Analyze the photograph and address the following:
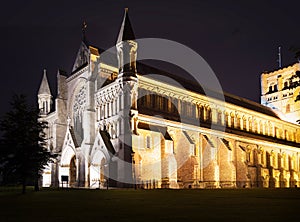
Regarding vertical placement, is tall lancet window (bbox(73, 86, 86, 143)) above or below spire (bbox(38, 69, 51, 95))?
below

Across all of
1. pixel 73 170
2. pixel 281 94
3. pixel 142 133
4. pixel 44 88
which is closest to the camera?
pixel 142 133

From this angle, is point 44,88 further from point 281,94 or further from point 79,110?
point 281,94

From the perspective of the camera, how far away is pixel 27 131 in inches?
1373

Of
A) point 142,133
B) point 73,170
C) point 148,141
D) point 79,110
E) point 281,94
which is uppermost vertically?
point 281,94

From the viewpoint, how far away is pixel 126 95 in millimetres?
45781

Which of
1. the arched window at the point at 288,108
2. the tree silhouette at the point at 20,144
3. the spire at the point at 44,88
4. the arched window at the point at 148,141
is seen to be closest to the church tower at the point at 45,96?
the spire at the point at 44,88

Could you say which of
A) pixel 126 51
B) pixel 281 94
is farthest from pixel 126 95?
pixel 281 94

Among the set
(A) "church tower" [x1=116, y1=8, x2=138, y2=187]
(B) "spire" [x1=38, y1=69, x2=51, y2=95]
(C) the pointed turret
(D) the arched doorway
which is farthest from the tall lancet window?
(A) "church tower" [x1=116, y1=8, x2=138, y2=187]

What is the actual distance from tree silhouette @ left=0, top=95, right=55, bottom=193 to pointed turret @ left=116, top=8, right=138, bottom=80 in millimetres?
14036

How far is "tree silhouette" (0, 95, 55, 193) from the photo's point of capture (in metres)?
34.2

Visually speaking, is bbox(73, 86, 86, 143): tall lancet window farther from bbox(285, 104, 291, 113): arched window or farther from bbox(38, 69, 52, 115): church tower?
bbox(285, 104, 291, 113): arched window

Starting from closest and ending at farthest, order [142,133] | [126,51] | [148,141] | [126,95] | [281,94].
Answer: [126,95] → [142,133] → [148,141] → [126,51] → [281,94]

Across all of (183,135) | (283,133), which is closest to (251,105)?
(283,133)

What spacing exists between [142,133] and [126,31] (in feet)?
41.9
